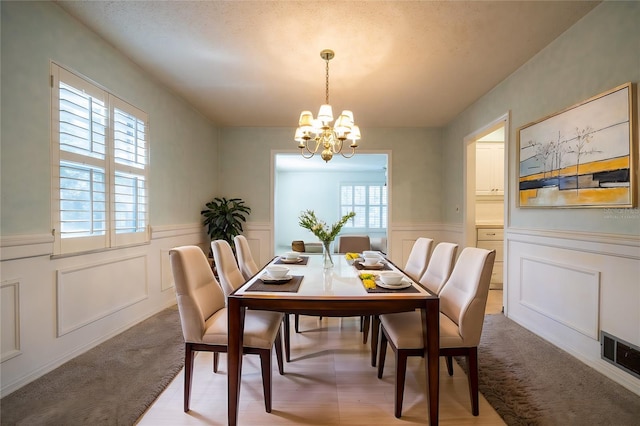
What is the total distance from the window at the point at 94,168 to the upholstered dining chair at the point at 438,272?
7.85ft

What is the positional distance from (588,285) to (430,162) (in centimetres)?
330

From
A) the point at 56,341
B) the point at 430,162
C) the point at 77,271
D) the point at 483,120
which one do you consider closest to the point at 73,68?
the point at 77,271

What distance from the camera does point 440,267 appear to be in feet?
7.37

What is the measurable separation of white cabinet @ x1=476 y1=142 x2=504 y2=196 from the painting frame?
6.37 ft

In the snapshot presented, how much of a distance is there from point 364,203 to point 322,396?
329 inches

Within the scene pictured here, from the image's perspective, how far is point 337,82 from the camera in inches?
133

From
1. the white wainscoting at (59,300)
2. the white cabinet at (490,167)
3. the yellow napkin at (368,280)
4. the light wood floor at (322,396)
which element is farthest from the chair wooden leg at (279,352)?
the white cabinet at (490,167)

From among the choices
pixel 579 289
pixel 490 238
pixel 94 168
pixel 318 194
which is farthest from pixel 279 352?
pixel 318 194

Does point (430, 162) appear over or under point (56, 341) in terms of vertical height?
over

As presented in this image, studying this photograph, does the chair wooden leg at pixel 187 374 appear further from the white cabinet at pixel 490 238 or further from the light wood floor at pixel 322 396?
the white cabinet at pixel 490 238

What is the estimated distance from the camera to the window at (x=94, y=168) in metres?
2.17

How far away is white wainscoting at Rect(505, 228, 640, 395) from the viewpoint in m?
1.97

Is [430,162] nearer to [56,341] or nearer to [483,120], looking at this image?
[483,120]

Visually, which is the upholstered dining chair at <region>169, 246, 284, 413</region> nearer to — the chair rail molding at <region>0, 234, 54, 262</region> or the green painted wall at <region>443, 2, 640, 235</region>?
the chair rail molding at <region>0, 234, 54, 262</region>
